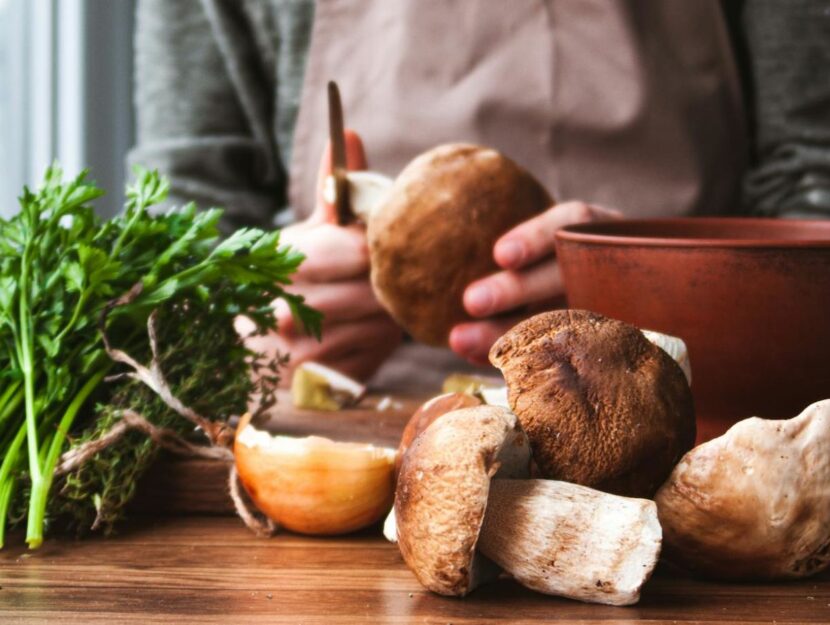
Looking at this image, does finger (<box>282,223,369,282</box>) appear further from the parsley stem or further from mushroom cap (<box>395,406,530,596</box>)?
mushroom cap (<box>395,406,530,596</box>)

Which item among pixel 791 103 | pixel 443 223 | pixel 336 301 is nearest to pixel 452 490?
pixel 443 223

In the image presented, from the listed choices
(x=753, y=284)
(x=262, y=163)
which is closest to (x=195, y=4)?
(x=262, y=163)

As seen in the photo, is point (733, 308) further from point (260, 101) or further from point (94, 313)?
point (260, 101)

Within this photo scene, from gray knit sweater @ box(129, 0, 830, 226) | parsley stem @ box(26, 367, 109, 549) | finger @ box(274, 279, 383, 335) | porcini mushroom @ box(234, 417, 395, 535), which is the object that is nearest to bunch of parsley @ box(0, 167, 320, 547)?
parsley stem @ box(26, 367, 109, 549)

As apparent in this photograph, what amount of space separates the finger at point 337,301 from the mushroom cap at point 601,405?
2.32ft

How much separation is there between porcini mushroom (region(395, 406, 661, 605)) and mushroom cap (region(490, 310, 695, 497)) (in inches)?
0.7

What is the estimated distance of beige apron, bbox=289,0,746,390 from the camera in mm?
1565

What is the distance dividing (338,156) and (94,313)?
41cm

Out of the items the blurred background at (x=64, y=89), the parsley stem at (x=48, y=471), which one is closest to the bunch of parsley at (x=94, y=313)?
the parsley stem at (x=48, y=471)

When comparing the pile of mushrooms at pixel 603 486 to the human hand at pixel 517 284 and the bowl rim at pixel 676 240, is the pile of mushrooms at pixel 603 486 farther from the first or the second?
the human hand at pixel 517 284

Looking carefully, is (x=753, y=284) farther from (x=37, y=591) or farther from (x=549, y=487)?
(x=37, y=591)

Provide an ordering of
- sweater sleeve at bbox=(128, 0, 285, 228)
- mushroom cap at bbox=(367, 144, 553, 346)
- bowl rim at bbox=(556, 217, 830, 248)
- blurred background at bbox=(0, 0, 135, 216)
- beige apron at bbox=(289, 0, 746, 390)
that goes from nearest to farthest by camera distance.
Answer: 1. bowl rim at bbox=(556, 217, 830, 248)
2. mushroom cap at bbox=(367, 144, 553, 346)
3. beige apron at bbox=(289, 0, 746, 390)
4. sweater sleeve at bbox=(128, 0, 285, 228)
5. blurred background at bbox=(0, 0, 135, 216)

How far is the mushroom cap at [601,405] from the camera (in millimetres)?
630

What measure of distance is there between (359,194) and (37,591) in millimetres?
659
